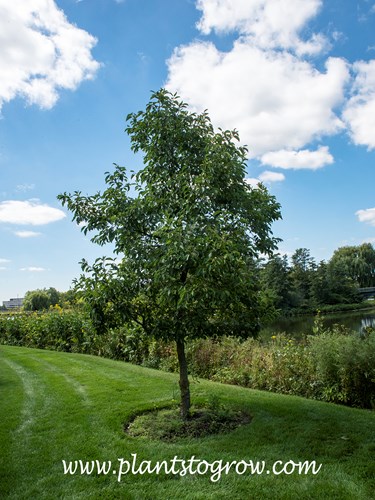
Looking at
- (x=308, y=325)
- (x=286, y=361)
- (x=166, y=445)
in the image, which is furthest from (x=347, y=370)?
(x=308, y=325)

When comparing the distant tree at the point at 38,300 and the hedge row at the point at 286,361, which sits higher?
the distant tree at the point at 38,300

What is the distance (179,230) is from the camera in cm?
457

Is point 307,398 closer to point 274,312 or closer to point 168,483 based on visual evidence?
point 274,312

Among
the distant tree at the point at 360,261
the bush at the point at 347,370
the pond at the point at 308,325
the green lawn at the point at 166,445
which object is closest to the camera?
the green lawn at the point at 166,445

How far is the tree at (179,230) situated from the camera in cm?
465

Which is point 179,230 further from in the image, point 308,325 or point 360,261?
point 360,261

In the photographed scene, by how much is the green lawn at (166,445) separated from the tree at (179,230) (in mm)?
1211

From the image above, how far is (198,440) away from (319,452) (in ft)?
4.82

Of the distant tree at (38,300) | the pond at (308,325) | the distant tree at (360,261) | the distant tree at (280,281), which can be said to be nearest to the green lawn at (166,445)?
the pond at (308,325)

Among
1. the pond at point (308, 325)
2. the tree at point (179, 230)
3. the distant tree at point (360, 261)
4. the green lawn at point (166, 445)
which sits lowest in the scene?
the pond at point (308, 325)

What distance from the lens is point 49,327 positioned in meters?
16.6

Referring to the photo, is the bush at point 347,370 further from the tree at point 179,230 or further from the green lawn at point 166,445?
the tree at point 179,230

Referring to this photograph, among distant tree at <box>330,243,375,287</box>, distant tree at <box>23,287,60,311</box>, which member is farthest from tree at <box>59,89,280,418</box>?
distant tree at <box>330,243,375,287</box>

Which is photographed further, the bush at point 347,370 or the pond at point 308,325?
the pond at point 308,325
